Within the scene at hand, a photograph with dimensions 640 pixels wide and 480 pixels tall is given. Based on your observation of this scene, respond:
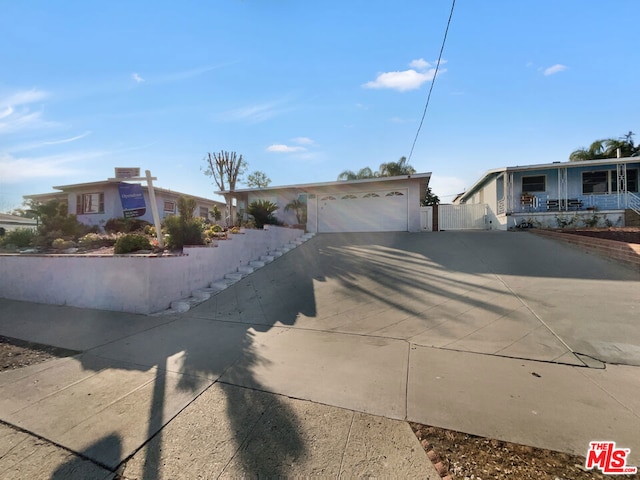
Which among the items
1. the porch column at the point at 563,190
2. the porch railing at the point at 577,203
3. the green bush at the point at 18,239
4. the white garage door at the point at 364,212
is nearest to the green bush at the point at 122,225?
the green bush at the point at 18,239

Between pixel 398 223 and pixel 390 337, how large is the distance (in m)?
11.5

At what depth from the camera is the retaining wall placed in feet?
21.1

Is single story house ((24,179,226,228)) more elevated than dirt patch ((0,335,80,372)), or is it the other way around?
single story house ((24,179,226,228))

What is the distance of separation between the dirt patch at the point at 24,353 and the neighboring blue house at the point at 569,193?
57.6 ft

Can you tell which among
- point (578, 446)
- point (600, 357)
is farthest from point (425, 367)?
point (600, 357)

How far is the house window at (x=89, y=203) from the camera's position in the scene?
18450mm

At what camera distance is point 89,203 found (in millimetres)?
18859

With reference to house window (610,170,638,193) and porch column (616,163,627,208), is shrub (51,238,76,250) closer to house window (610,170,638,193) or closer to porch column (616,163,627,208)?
porch column (616,163,627,208)

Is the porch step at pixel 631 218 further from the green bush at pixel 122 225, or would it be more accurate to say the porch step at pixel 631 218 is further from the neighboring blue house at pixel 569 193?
the green bush at pixel 122 225

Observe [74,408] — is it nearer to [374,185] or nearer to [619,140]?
[374,185]

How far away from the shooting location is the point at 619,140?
1938 centimetres

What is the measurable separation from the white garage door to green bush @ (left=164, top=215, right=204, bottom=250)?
914cm

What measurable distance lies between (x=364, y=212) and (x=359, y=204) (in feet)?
1.74

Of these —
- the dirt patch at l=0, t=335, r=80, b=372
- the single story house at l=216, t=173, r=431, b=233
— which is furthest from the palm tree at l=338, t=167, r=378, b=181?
the dirt patch at l=0, t=335, r=80, b=372
